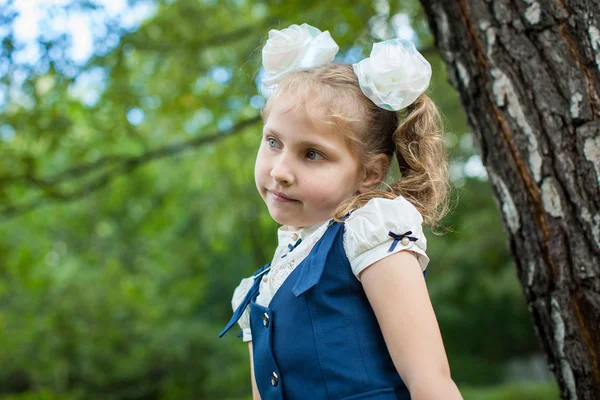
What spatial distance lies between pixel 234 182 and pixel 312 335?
6.90 metres

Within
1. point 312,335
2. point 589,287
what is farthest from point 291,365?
point 589,287

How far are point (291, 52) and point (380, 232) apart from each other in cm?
66

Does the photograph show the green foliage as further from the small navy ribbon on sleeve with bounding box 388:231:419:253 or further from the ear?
the small navy ribbon on sleeve with bounding box 388:231:419:253

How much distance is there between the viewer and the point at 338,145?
164 centimetres

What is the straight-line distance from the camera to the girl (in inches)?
57.4

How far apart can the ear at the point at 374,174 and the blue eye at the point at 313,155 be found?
0.15m

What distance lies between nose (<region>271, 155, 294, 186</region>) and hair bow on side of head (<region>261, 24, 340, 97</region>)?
12.9 inches

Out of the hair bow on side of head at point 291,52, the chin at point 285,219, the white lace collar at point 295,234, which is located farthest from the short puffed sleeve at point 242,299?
the hair bow on side of head at point 291,52

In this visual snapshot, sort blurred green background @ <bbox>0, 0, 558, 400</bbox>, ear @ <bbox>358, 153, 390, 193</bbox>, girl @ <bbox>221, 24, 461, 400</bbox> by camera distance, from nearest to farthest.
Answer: girl @ <bbox>221, 24, 461, 400</bbox> < ear @ <bbox>358, 153, 390, 193</bbox> < blurred green background @ <bbox>0, 0, 558, 400</bbox>

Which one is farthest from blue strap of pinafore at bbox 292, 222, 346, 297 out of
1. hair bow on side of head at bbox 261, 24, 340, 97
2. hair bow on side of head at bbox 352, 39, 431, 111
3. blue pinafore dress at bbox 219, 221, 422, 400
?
hair bow on side of head at bbox 261, 24, 340, 97

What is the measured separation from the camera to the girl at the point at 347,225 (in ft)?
4.78

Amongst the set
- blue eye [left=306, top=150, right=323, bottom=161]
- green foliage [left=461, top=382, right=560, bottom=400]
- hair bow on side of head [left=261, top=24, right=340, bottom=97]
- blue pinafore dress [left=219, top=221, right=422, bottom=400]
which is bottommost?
green foliage [left=461, top=382, right=560, bottom=400]

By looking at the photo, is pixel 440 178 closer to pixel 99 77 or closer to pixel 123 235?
pixel 99 77

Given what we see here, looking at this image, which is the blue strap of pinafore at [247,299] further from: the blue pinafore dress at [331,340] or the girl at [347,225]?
the blue pinafore dress at [331,340]
